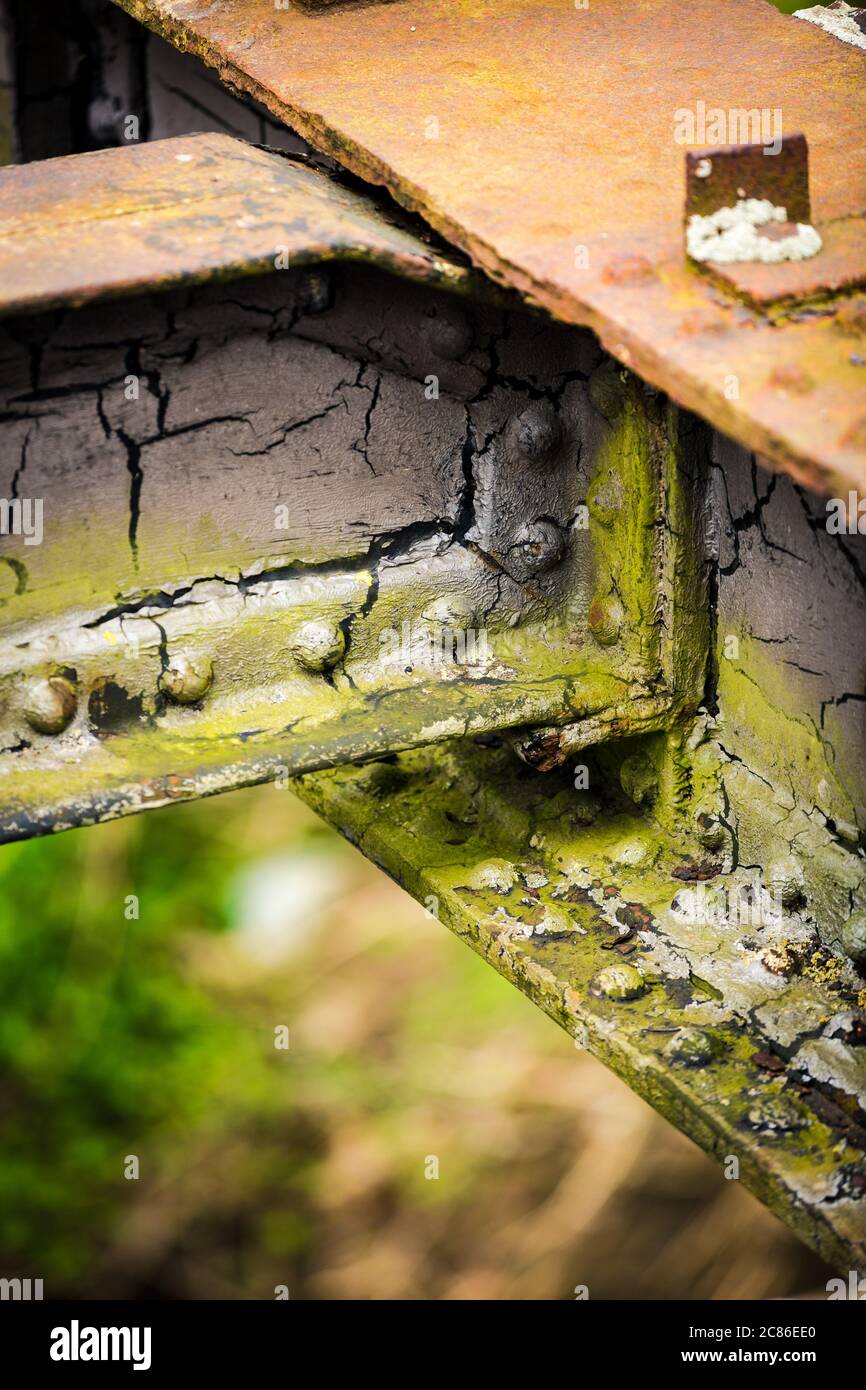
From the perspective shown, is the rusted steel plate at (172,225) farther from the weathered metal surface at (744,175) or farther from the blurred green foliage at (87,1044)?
the blurred green foliage at (87,1044)

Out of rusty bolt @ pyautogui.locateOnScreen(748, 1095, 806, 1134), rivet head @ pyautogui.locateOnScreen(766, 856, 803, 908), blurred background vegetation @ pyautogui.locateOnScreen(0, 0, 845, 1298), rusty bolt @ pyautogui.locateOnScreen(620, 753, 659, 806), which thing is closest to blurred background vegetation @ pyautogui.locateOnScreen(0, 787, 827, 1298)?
blurred background vegetation @ pyautogui.locateOnScreen(0, 0, 845, 1298)

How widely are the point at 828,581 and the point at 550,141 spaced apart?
2.25 feet

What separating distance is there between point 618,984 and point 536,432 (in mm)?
751

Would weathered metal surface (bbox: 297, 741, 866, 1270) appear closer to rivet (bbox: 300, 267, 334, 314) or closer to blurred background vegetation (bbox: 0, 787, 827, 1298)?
rivet (bbox: 300, 267, 334, 314)

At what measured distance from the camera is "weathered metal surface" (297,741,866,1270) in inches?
73.2

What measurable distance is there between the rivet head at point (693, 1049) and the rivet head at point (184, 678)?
29.5 inches

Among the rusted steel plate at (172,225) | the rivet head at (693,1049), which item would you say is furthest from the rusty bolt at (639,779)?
the rusted steel plate at (172,225)

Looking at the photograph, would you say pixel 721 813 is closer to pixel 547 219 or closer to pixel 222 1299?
pixel 547 219

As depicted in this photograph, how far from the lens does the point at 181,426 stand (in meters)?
1.98

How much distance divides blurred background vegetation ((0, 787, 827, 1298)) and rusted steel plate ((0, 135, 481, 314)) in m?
3.09

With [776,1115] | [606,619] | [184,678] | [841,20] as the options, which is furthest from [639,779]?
[841,20]

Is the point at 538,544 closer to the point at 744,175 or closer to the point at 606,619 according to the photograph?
the point at 606,619

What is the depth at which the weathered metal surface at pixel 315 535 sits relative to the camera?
1.92 m

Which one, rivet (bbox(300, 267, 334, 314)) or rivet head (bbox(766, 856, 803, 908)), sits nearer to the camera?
rivet (bbox(300, 267, 334, 314))
